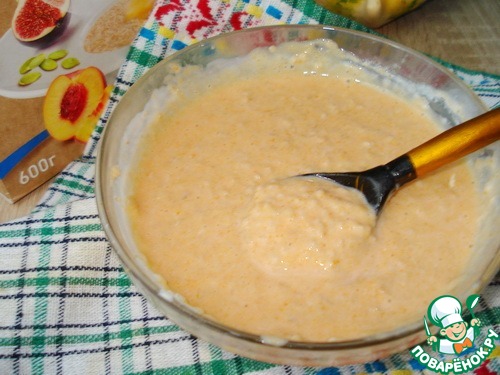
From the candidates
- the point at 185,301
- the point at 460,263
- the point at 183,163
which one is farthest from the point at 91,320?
the point at 460,263

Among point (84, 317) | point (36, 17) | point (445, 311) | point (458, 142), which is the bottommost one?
point (84, 317)

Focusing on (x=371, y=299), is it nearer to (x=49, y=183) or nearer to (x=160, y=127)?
(x=160, y=127)

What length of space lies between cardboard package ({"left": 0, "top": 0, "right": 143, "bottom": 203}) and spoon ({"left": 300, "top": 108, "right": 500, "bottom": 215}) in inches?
28.7

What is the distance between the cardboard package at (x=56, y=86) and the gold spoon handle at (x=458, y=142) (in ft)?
2.72

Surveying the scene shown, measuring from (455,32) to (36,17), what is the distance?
4.41 ft

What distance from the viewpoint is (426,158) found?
3.64 ft

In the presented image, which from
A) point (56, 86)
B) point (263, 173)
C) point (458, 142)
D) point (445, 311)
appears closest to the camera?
point (445, 311)

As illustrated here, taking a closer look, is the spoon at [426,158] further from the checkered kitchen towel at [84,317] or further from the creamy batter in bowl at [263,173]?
the checkered kitchen towel at [84,317]

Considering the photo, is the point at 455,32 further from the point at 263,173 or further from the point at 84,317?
the point at 84,317

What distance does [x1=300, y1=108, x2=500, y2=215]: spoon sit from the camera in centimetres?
108

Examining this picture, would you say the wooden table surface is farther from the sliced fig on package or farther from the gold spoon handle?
the sliced fig on package

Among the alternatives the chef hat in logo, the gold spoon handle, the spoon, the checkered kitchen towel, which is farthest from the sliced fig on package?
the chef hat in logo

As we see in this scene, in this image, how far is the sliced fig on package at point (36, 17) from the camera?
4.26 feet

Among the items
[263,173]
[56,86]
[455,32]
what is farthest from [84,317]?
[455,32]
